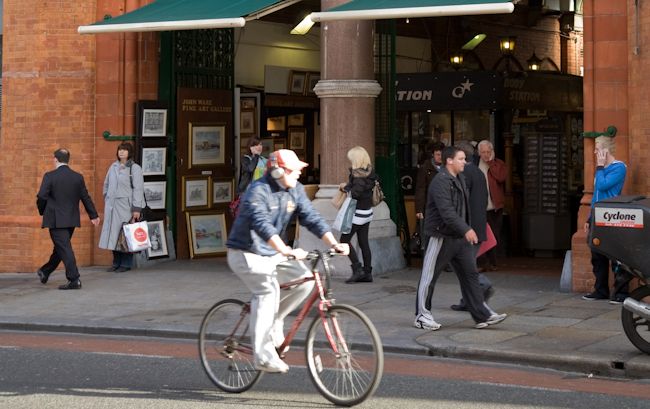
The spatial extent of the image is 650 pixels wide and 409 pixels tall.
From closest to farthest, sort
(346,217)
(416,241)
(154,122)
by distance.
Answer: (346,217) → (416,241) → (154,122)

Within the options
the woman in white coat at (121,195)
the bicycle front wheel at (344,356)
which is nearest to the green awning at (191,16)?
the woman in white coat at (121,195)

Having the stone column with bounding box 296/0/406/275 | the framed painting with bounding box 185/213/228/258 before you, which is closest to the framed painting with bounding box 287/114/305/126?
the framed painting with bounding box 185/213/228/258

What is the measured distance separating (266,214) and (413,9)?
5533 millimetres

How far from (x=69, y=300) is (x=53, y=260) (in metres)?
1.25

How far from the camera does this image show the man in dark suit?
1458 centimetres

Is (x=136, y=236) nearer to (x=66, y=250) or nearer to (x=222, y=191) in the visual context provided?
(x=66, y=250)

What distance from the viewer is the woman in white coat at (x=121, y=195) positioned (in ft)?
52.5

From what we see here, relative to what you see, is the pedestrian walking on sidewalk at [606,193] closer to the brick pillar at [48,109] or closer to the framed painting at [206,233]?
the framed painting at [206,233]

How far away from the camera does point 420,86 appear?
1975 cm

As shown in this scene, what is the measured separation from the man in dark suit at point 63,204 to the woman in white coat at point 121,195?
51.4 inches

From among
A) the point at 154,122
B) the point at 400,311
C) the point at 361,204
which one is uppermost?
the point at 154,122

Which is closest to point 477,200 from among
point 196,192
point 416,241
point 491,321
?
point 491,321

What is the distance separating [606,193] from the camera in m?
12.8

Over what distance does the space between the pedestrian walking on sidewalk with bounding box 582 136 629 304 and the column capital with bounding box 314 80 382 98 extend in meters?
3.50
